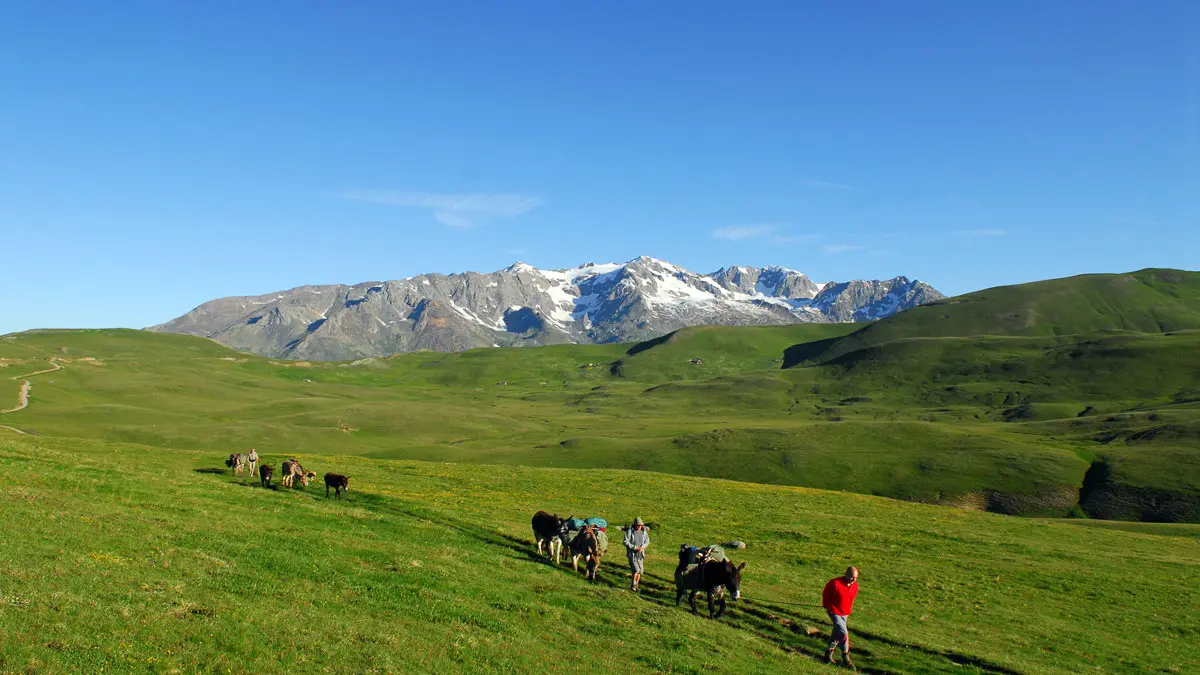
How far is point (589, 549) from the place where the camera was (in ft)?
106

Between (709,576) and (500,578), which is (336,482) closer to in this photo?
(500,578)

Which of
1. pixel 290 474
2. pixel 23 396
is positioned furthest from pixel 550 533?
pixel 23 396

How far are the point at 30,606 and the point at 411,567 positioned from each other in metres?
12.3

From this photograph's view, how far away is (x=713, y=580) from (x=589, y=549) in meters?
6.20

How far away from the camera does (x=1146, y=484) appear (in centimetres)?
10969

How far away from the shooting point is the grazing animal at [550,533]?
34344 millimetres

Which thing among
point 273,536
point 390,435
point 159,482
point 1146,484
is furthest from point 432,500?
point 390,435

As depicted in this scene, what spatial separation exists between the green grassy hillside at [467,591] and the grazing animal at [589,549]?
0.83m

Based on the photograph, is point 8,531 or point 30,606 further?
point 8,531

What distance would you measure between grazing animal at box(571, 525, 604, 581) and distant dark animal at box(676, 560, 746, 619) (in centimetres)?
442

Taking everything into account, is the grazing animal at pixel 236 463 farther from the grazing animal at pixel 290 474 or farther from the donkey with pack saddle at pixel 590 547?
the donkey with pack saddle at pixel 590 547

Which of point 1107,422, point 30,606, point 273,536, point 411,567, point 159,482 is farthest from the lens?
point 1107,422

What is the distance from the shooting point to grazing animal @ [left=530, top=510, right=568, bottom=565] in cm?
3434

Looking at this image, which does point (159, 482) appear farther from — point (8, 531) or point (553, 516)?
point (553, 516)
